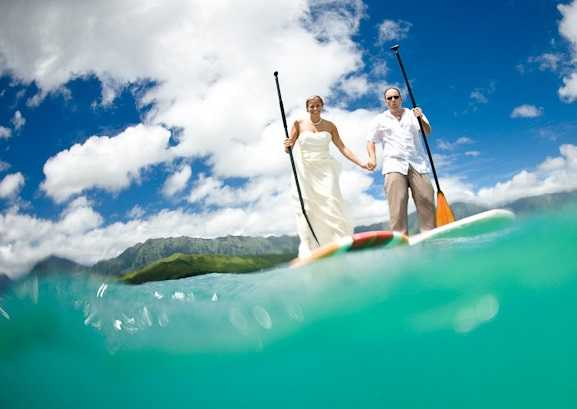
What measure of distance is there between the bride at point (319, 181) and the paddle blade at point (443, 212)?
123 cm

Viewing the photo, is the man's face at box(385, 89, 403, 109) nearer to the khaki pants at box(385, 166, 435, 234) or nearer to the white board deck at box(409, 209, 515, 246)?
the khaki pants at box(385, 166, 435, 234)

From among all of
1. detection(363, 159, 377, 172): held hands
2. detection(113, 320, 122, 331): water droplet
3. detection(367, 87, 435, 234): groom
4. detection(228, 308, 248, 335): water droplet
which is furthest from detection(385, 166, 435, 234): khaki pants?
detection(113, 320, 122, 331): water droplet

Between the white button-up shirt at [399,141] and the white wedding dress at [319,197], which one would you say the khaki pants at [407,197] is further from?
the white wedding dress at [319,197]

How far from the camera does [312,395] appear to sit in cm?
570

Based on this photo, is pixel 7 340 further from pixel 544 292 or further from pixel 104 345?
pixel 544 292

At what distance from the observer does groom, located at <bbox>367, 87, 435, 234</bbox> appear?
628 centimetres

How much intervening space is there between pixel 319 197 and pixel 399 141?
4.94ft

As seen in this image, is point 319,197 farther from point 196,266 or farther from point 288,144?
point 196,266

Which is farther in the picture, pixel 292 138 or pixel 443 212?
pixel 292 138

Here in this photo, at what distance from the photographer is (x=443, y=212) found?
21.7ft

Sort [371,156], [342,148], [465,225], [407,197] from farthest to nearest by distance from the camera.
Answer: [342,148] → [371,156] → [407,197] → [465,225]

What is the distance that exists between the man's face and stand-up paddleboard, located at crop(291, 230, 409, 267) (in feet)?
6.36

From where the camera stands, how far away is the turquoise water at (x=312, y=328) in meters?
5.61

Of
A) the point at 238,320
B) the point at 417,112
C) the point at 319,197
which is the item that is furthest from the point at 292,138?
the point at 238,320
